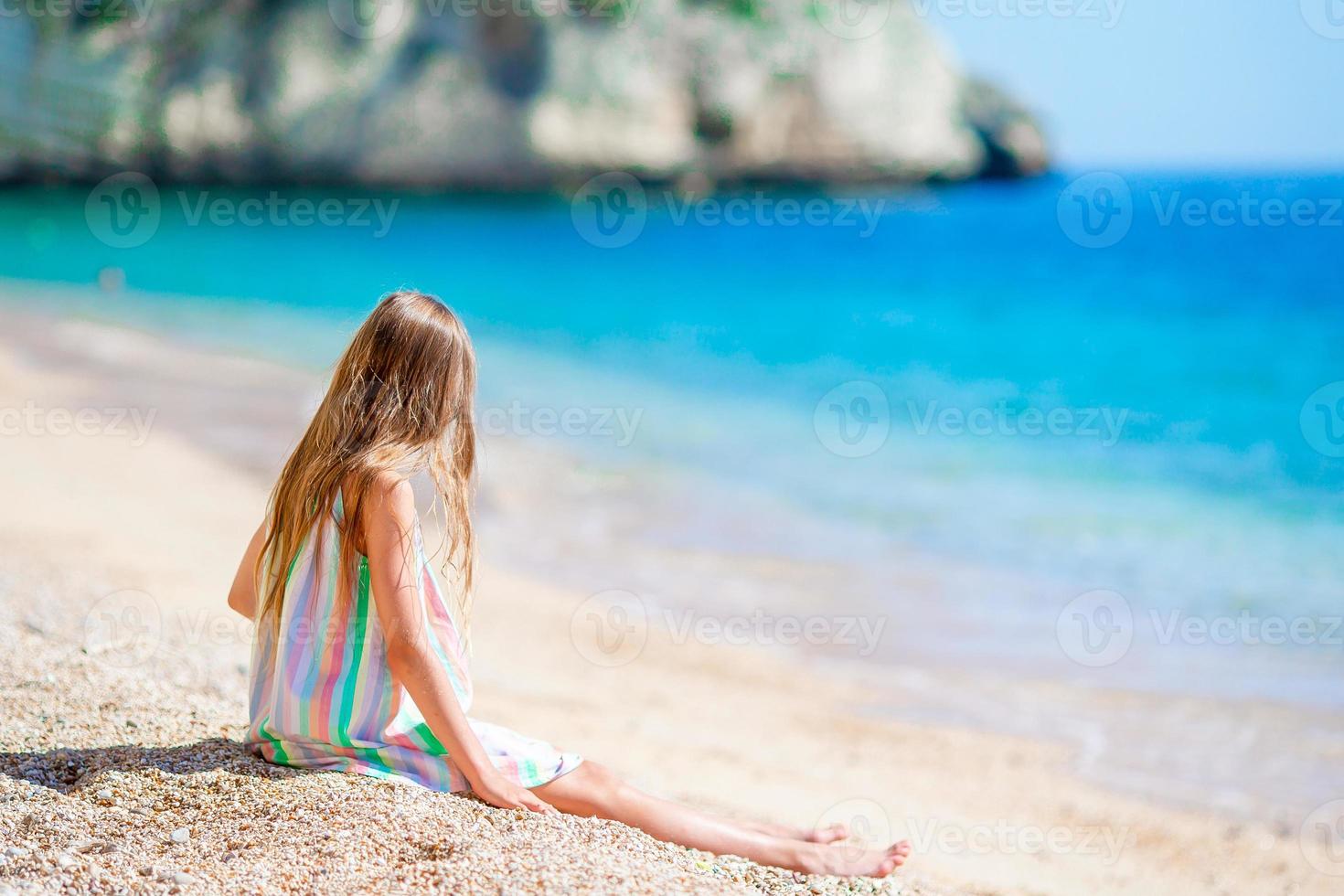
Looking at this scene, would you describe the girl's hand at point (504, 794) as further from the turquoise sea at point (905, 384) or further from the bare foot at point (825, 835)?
the turquoise sea at point (905, 384)

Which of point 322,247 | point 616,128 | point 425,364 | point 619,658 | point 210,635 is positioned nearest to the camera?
point 425,364

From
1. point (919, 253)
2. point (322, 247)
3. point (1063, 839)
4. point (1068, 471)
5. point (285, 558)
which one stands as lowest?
point (1063, 839)

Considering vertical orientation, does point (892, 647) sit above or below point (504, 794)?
above

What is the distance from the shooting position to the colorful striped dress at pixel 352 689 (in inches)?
118

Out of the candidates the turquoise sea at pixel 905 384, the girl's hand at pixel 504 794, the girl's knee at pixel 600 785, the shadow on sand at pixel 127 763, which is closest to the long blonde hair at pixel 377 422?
the shadow on sand at pixel 127 763

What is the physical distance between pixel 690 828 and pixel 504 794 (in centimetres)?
54

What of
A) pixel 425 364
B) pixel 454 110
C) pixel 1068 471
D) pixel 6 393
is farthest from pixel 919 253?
pixel 425 364

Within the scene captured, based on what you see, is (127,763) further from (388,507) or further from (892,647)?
(892,647)

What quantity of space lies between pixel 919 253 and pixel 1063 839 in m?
31.6

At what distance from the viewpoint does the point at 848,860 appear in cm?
322

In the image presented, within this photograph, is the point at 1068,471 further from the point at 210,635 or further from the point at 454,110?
the point at 454,110

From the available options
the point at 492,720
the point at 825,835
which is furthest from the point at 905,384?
the point at 825,835

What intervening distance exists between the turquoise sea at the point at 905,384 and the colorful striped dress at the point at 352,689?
4.07 metres

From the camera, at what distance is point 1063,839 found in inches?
183
